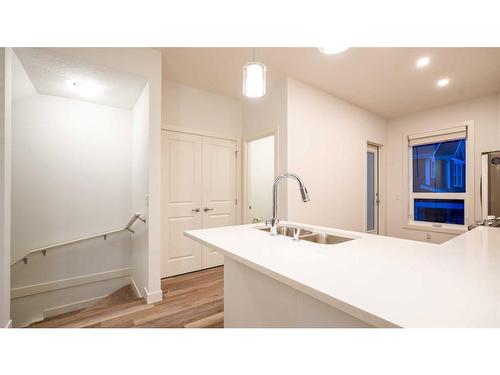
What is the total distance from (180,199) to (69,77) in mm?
1715

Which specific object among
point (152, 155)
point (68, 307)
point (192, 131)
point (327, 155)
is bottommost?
point (68, 307)

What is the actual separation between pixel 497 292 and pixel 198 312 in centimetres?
204

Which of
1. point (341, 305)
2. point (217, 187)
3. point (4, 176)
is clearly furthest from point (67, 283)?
point (341, 305)

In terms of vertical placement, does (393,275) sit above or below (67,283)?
above

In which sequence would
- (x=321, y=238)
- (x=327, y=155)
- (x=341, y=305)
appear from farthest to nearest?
(x=327, y=155) → (x=321, y=238) → (x=341, y=305)

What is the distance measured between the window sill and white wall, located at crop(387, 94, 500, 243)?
62 millimetres

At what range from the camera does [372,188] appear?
171 inches

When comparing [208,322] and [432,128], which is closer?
[208,322]

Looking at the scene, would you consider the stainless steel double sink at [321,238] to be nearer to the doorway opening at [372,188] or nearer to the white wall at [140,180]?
the white wall at [140,180]

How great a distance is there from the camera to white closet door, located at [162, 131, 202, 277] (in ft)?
9.39

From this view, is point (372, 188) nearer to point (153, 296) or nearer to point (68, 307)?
point (153, 296)
